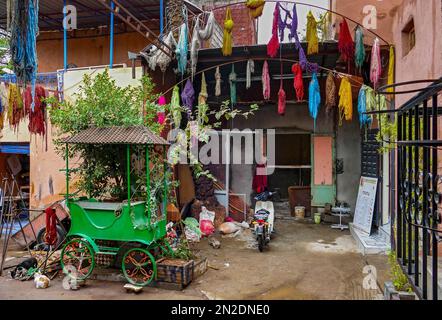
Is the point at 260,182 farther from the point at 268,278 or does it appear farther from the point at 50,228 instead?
the point at 50,228

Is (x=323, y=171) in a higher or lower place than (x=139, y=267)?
higher

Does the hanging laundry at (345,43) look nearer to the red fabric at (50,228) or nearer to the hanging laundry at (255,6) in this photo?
the hanging laundry at (255,6)

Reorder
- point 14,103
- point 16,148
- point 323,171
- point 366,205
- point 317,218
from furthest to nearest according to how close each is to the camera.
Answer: point 323,171, point 16,148, point 317,218, point 14,103, point 366,205

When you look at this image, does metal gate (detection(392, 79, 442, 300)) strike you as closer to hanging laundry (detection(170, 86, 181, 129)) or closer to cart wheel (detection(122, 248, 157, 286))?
cart wheel (detection(122, 248, 157, 286))

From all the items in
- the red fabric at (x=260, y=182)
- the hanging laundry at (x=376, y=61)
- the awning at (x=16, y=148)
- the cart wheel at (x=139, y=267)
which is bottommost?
the cart wheel at (x=139, y=267)

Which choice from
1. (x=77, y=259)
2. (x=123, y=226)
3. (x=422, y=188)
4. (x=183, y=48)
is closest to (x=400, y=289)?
(x=422, y=188)

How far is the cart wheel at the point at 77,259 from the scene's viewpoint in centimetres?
614

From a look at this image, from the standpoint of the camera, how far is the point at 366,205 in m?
9.28

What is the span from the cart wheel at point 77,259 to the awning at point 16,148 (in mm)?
5815

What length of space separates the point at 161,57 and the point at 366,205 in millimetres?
6380

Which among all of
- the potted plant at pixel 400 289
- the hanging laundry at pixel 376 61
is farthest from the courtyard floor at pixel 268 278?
the hanging laundry at pixel 376 61

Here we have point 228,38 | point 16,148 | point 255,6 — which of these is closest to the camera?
point 255,6

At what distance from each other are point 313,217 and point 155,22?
8.35 m

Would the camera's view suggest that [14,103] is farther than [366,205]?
Yes
